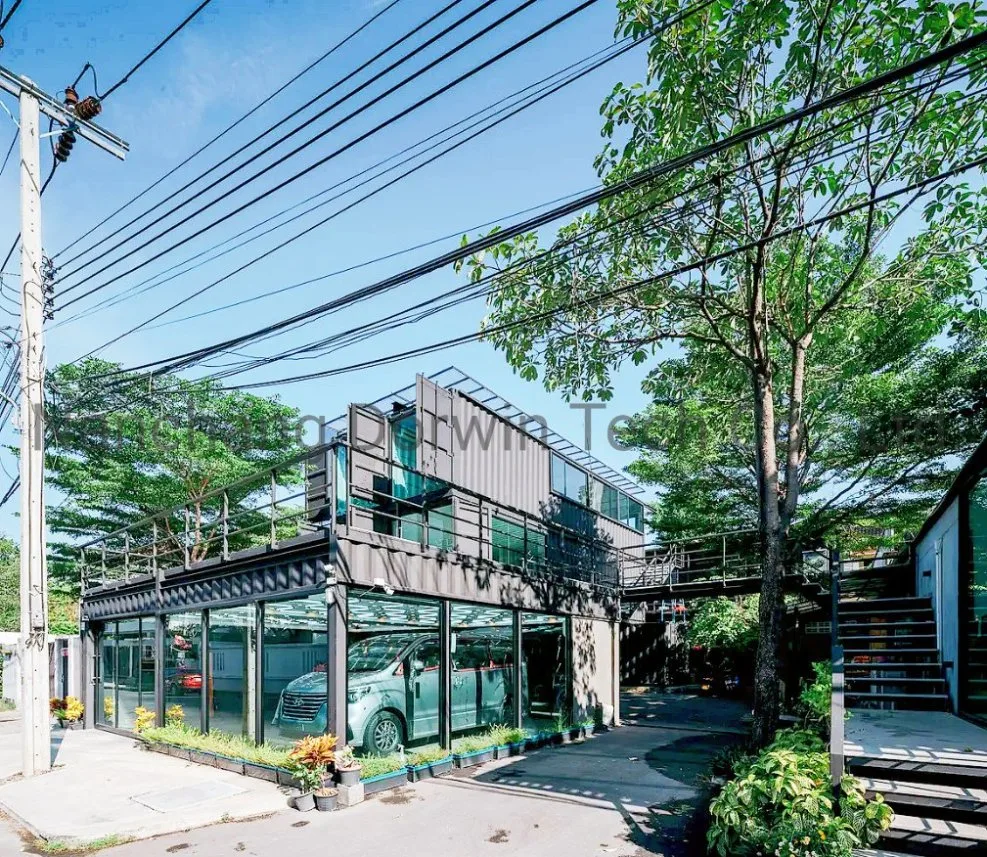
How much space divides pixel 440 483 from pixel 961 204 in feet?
32.1

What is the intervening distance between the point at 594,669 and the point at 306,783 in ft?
26.3

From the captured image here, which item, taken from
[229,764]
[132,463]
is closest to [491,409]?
[229,764]

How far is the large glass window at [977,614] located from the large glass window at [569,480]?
31.9ft

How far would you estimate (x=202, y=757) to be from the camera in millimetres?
11031

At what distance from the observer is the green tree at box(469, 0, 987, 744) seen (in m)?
8.11

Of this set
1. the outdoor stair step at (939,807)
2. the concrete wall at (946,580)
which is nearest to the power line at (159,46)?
the outdoor stair step at (939,807)

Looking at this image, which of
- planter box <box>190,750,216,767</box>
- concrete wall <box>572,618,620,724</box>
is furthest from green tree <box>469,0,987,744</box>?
planter box <box>190,750,216,767</box>

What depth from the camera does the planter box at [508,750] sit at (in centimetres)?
1139

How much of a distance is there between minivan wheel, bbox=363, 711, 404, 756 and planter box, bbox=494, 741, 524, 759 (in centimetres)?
206

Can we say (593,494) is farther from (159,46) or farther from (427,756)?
(159,46)

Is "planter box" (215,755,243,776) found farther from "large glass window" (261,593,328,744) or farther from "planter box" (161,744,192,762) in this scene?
"planter box" (161,744,192,762)

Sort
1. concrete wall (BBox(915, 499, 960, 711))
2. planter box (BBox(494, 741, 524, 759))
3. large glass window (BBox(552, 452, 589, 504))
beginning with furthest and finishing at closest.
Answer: large glass window (BBox(552, 452, 589, 504)) < planter box (BBox(494, 741, 524, 759)) < concrete wall (BBox(915, 499, 960, 711))

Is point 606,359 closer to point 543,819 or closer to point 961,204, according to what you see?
point 961,204

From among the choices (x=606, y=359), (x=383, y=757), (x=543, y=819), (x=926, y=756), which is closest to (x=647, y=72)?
(x=606, y=359)
